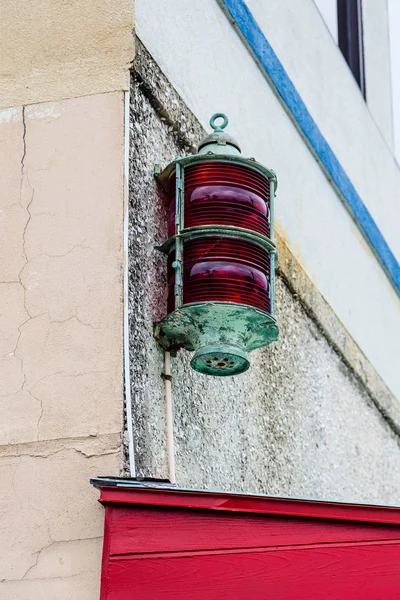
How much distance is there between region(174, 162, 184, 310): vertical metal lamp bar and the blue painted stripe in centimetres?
146

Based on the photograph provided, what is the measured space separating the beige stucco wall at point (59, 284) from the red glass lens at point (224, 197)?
24 centimetres

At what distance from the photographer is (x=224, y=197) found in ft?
13.8

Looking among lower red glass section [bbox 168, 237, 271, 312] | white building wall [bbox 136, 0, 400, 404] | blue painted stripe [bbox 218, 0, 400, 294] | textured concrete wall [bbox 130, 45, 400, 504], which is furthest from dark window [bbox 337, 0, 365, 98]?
lower red glass section [bbox 168, 237, 271, 312]

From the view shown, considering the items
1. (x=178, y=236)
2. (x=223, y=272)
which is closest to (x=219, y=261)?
(x=223, y=272)

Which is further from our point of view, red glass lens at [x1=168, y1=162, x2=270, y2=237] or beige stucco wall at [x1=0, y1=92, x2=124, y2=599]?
red glass lens at [x1=168, y1=162, x2=270, y2=237]

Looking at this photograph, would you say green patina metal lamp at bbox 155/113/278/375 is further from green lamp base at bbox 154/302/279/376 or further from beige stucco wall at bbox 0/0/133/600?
beige stucco wall at bbox 0/0/133/600

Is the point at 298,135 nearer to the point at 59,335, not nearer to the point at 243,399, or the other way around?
the point at 243,399

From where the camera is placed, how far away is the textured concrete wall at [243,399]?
421cm

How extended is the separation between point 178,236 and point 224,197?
0.67ft

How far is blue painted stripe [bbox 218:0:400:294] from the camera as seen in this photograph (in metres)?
5.73

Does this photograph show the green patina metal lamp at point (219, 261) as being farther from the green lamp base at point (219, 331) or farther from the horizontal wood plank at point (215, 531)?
the horizontal wood plank at point (215, 531)

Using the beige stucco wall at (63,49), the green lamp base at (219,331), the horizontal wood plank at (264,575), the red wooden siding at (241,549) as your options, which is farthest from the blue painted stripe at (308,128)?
the horizontal wood plank at (264,575)

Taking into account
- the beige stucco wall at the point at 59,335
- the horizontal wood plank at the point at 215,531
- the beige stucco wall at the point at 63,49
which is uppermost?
the beige stucco wall at the point at 63,49

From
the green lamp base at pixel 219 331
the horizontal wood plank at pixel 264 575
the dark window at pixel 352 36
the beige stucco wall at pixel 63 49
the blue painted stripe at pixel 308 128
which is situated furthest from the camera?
the dark window at pixel 352 36
